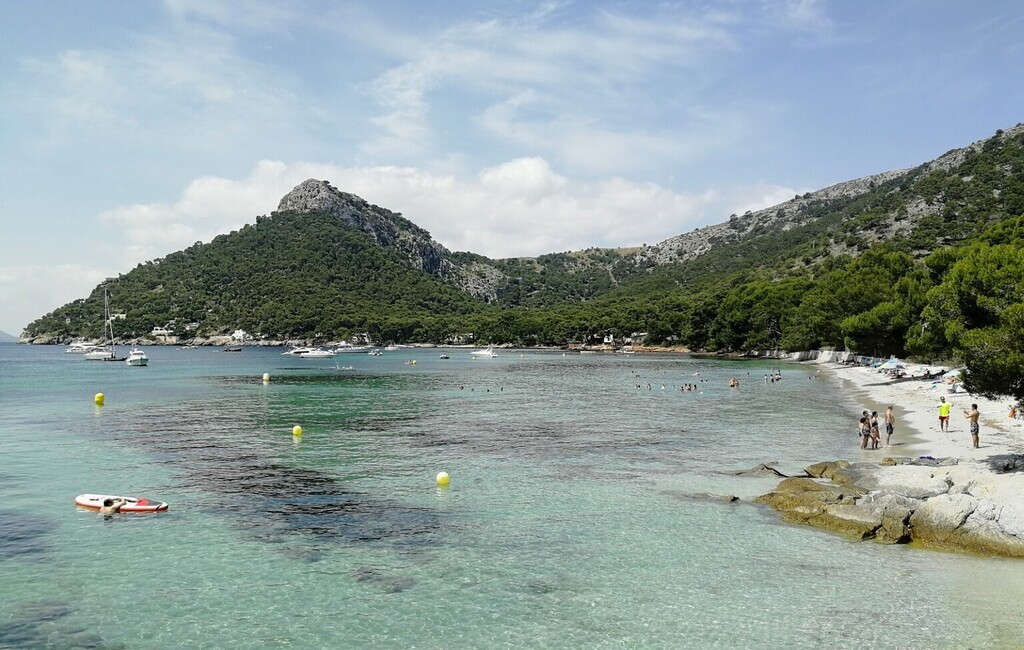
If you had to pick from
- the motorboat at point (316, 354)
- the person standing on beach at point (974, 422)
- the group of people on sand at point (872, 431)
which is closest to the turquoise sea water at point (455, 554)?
the group of people on sand at point (872, 431)

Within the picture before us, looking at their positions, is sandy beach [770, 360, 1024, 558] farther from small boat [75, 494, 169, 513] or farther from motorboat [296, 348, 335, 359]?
motorboat [296, 348, 335, 359]

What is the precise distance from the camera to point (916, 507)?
2044 centimetres

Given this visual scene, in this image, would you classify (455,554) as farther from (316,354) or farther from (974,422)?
(316,354)

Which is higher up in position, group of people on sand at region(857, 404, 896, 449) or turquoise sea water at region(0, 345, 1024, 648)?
group of people on sand at region(857, 404, 896, 449)

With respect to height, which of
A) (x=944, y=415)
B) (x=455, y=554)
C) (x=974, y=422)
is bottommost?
(x=455, y=554)

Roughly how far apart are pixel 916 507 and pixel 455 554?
1425cm

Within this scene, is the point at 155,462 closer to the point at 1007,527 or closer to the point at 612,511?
the point at 612,511

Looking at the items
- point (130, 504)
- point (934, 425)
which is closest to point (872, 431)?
point (934, 425)

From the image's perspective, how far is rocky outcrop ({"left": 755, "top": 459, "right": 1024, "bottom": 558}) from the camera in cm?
1866

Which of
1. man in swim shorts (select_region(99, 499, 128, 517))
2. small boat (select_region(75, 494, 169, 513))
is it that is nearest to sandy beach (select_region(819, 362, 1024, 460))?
small boat (select_region(75, 494, 169, 513))

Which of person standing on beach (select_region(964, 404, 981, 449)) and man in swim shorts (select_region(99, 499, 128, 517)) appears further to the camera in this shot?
person standing on beach (select_region(964, 404, 981, 449))

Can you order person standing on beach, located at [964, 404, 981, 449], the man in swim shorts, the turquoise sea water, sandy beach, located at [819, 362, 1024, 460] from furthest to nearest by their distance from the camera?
sandy beach, located at [819, 362, 1024, 460] < person standing on beach, located at [964, 404, 981, 449] < the man in swim shorts < the turquoise sea water

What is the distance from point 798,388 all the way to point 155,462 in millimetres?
62912

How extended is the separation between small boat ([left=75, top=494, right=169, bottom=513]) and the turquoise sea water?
1.78 feet
